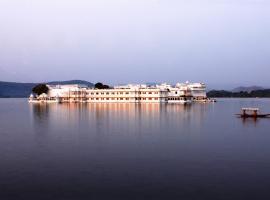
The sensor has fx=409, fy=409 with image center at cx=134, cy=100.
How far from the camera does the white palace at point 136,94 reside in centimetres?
9385

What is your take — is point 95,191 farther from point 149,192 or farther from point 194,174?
point 194,174

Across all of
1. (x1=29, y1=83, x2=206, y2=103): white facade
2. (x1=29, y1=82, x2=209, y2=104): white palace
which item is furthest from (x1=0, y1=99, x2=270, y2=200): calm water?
(x1=29, y1=82, x2=209, y2=104): white palace

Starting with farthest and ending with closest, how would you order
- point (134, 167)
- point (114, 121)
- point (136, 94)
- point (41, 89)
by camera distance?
point (41, 89) < point (136, 94) < point (114, 121) < point (134, 167)

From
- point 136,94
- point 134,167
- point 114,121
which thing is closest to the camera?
point 134,167

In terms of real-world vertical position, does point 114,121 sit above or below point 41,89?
below

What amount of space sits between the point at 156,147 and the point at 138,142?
219 cm

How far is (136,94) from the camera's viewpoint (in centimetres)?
9469

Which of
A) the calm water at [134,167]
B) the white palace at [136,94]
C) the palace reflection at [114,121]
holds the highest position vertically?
the white palace at [136,94]

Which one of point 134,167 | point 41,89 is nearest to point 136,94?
point 41,89

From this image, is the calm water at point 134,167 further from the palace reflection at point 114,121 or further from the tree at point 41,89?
the tree at point 41,89

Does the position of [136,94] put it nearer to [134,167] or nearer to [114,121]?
[114,121]

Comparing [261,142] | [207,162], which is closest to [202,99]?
[261,142]

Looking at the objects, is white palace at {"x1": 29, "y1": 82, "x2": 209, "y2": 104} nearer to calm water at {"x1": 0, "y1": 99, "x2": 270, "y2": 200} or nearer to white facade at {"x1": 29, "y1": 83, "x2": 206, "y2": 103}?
white facade at {"x1": 29, "y1": 83, "x2": 206, "y2": 103}

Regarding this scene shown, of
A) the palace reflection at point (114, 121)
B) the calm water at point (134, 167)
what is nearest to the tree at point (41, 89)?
the palace reflection at point (114, 121)
